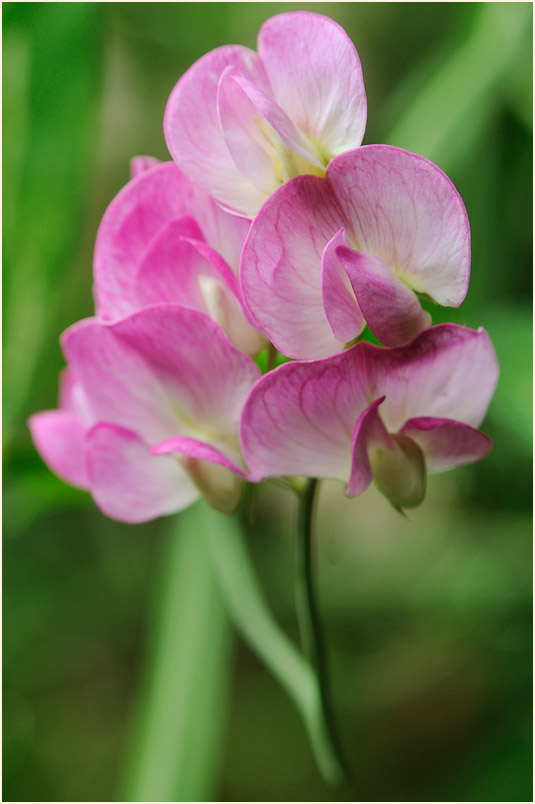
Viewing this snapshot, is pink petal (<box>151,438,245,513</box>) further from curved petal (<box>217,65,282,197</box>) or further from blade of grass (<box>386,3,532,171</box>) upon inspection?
blade of grass (<box>386,3,532,171</box>)

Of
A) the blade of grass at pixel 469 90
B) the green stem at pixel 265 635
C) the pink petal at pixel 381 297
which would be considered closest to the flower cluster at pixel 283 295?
the pink petal at pixel 381 297

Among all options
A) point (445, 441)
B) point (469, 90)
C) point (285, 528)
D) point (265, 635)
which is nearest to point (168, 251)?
point (445, 441)

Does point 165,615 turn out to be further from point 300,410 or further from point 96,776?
point 300,410

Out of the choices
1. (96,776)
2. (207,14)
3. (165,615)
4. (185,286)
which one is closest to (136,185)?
(185,286)

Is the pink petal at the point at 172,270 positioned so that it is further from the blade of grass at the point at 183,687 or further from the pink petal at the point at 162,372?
the blade of grass at the point at 183,687

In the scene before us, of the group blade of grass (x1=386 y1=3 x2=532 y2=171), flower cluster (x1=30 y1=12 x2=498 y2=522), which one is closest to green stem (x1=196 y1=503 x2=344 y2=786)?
flower cluster (x1=30 y1=12 x2=498 y2=522)

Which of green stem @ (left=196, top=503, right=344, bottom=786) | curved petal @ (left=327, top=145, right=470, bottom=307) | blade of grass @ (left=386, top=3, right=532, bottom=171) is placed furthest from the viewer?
blade of grass @ (left=386, top=3, right=532, bottom=171)
